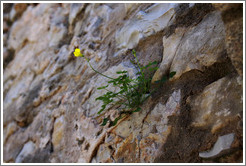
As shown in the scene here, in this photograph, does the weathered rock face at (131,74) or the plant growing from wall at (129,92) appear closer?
the weathered rock face at (131,74)

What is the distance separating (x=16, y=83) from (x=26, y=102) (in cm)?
61

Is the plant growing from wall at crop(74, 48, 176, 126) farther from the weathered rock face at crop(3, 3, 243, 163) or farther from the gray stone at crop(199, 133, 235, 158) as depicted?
the gray stone at crop(199, 133, 235, 158)

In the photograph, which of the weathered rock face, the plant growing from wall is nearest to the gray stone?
the weathered rock face

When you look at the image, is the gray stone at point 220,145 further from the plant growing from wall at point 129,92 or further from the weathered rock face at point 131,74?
the plant growing from wall at point 129,92

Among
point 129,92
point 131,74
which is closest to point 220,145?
point 129,92

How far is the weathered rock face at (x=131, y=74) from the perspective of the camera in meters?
1.47

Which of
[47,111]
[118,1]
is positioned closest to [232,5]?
[118,1]

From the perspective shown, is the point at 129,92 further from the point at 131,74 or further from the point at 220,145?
the point at 220,145

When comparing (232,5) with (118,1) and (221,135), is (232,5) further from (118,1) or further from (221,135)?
(118,1)

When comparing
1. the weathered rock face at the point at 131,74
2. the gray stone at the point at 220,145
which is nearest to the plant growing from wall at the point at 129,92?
the weathered rock face at the point at 131,74

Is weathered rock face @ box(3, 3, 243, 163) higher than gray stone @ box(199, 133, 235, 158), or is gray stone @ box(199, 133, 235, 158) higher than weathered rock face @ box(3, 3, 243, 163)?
weathered rock face @ box(3, 3, 243, 163)

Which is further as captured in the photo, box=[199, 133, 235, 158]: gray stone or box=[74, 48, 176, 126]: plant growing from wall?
box=[74, 48, 176, 126]: plant growing from wall

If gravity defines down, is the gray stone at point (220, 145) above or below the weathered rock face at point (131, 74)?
below

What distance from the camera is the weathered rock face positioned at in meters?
1.47
